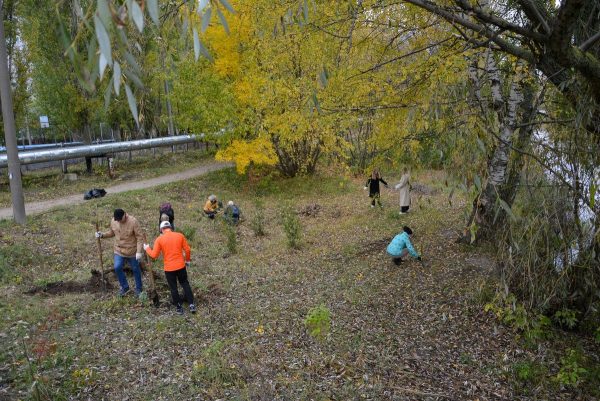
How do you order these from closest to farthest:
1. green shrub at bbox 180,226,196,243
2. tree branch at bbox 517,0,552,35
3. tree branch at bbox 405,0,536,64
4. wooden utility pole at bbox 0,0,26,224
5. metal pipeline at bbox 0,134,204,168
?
tree branch at bbox 517,0,552,35
tree branch at bbox 405,0,536,64
wooden utility pole at bbox 0,0,26,224
green shrub at bbox 180,226,196,243
metal pipeline at bbox 0,134,204,168

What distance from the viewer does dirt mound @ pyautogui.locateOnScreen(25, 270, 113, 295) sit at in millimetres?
7582

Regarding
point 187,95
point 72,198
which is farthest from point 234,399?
point 187,95

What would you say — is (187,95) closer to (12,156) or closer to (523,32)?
(12,156)

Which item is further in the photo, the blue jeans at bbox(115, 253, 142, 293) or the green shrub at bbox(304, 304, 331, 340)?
the blue jeans at bbox(115, 253, 142, 293)

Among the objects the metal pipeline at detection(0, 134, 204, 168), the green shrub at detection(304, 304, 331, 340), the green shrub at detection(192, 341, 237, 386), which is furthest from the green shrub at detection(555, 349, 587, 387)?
the metal pipeline at detection(0, 134, 204, 168)

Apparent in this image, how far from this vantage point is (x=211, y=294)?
739 cm

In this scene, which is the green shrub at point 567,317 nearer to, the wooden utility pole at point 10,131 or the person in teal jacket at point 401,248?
the person in teal jacket at point 401,248

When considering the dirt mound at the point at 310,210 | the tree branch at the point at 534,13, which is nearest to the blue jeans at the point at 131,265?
the tree branch at the point at 534,13

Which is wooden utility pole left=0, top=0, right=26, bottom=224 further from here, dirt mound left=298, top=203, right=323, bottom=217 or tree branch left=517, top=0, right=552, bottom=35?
tree branch left=517, top=0, right=552, bottom=35

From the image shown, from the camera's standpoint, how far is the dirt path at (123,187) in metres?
12.8

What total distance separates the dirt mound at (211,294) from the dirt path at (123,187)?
7524 millimetres

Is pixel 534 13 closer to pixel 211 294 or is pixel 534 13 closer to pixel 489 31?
pixel 489 31

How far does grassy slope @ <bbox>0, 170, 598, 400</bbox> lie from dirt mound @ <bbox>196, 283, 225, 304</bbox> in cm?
6

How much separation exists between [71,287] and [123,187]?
30.8 feet
